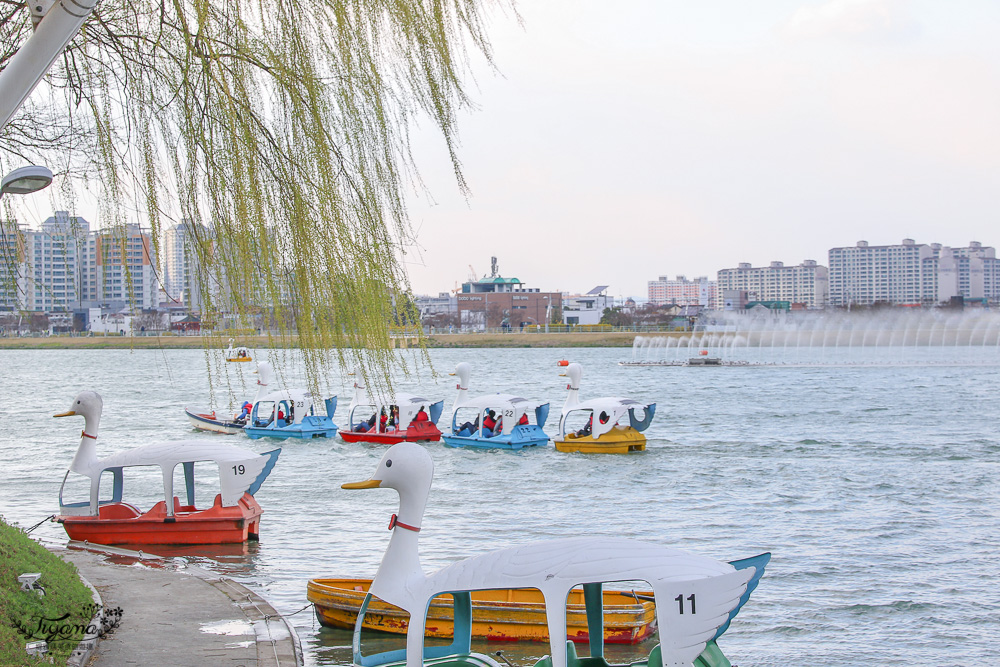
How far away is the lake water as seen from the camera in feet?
38.1

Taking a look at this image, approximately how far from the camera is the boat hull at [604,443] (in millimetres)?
26625

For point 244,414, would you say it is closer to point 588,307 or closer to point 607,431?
point 607,431

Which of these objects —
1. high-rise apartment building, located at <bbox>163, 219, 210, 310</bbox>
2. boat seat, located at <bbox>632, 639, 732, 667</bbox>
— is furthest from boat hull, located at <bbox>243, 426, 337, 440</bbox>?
high-rise apartment building, located at <bbox>163, 219, 210, 310</bbox>

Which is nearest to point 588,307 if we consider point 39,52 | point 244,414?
point 244,414

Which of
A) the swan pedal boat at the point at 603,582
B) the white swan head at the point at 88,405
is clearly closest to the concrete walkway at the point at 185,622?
the swan pedal boat at the point at 603,582

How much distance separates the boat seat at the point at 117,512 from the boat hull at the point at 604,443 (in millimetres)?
14266

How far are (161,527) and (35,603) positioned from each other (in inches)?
273

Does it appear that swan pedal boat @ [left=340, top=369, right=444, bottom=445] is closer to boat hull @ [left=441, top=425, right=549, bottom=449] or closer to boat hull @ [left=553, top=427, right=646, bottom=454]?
boat hull @ [left=441, top=425, right=549, bottom=449]

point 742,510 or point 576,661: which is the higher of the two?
point 576,661

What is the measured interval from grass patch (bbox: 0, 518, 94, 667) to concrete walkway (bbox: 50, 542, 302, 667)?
329mm

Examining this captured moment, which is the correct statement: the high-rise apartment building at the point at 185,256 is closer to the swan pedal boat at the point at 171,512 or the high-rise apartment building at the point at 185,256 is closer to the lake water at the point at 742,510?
the lake water at the point at 742,510

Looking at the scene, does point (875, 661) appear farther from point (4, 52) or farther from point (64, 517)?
point (64, 517)

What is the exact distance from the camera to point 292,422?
3172 cm

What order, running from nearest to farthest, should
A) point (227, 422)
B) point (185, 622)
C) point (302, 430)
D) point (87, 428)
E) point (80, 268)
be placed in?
point (80, 268) < point (185, 622) < point (87, 428) < point (302, 430) < point (227, 422)
